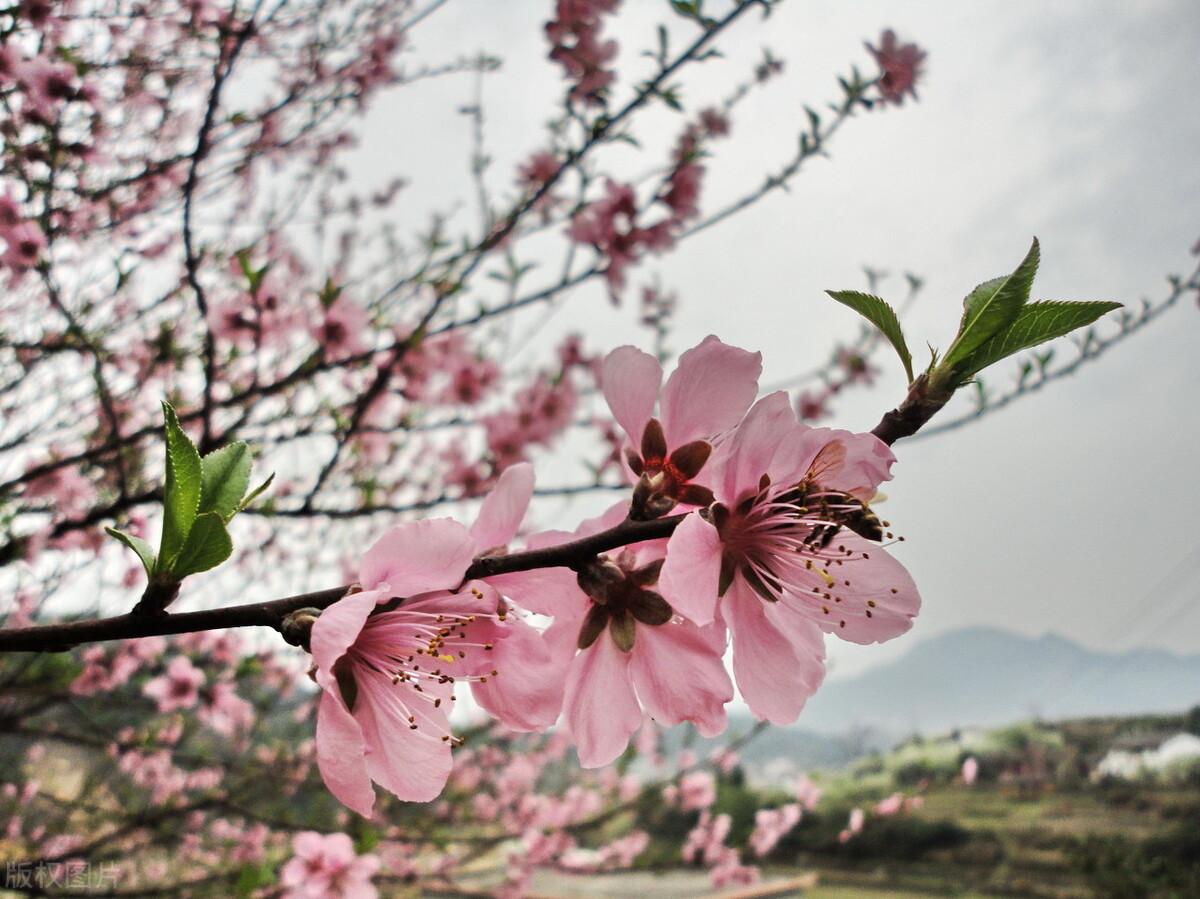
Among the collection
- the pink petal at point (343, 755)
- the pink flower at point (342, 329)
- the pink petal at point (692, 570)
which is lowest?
the pink petal at point (343, 755)

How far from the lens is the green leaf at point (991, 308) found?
1.20 feet

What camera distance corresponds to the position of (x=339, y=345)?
1.47 metres

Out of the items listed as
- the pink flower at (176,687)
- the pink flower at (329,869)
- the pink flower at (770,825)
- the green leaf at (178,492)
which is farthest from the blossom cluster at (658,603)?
the pink flower at (770,825)

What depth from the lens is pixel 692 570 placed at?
370 millimetres

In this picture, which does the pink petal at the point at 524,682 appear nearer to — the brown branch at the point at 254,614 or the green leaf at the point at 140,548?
the brown branch at the point at 254,614

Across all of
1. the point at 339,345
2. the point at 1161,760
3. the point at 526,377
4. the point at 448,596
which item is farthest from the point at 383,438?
the point at 1161,760

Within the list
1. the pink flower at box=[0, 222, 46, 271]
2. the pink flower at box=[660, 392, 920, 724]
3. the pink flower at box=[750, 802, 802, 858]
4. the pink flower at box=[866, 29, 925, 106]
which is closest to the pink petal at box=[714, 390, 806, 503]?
the pink flower at box=[660, 392, 920, 724]

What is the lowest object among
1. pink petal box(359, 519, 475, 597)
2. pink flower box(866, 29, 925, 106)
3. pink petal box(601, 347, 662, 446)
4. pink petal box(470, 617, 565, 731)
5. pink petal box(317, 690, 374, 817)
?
pink petal box(317, 690, 374, 817)

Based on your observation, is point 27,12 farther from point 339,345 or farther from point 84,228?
point 339,345

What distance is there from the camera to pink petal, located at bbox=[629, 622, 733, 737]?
0.43m

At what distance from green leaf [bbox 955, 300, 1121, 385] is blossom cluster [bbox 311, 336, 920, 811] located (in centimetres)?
7

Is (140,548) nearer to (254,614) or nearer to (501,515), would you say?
(254,614)

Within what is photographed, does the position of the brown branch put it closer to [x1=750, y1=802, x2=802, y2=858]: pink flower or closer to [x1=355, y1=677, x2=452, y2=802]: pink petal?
[x1=355, y1=677, x2=452, y2=802]: pink petal

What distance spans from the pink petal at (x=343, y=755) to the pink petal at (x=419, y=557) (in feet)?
0.22
